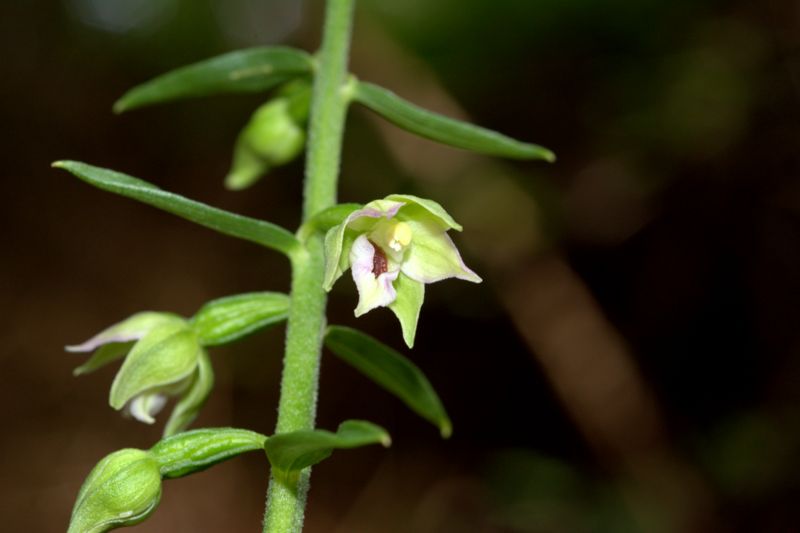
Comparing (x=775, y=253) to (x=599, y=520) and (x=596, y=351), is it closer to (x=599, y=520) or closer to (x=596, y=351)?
(x=596, y=351)

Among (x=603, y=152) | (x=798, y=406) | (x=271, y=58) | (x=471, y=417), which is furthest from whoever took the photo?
(x=471, y=417)

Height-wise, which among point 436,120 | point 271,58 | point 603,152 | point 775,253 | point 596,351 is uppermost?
point 603,152

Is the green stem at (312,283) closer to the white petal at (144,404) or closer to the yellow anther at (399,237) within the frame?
the yellow anther at (399,237)

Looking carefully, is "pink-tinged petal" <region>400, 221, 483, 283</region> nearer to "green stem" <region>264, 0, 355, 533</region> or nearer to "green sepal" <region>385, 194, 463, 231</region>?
"green sepal" <region>385, 194, 463, 231</region>

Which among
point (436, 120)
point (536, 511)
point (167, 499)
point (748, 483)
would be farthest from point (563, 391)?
point (436, 120)

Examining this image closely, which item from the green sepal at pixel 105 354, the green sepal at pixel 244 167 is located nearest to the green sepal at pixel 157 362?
the green sepal at pixel 105 354

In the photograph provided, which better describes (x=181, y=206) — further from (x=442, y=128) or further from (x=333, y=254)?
(x=442, y=128)
